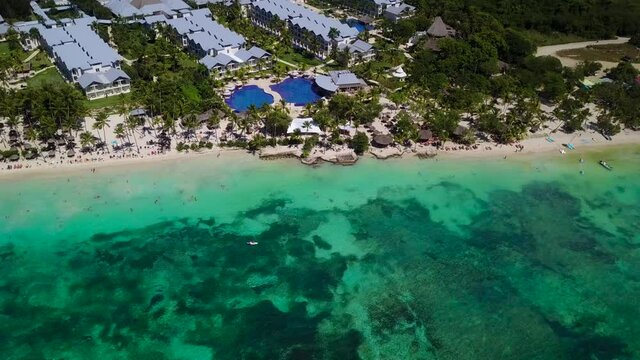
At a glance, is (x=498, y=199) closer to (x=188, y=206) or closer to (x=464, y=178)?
(x=464, y=178)

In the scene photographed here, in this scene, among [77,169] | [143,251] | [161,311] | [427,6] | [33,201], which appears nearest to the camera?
[161,311]

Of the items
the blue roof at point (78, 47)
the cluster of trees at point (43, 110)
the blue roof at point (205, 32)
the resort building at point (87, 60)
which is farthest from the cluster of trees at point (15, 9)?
the cluster of trees at point (43, 110)

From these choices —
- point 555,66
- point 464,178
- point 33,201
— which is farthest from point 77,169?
point 555,66

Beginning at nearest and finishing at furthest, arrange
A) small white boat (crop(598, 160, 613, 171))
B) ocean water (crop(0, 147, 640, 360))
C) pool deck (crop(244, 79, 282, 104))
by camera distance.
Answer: ocean water (crop(0, 147, 640, 360))
small white boat (crop(598, 160, 613, 171))
pool deck (crop(244, 79, 282, 104))

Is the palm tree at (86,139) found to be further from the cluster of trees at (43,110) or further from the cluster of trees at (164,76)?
the cluster of trees at (164,76)

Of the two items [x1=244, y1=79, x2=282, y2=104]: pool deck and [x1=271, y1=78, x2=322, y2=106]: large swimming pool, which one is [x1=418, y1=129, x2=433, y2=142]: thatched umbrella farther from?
[x1=244, y1=79, x2=282, y2=104]: pool deck

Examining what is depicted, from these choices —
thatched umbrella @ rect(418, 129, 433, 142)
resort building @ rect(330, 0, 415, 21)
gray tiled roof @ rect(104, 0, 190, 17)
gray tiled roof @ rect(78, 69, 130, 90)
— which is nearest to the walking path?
resort building @ rect(330, 0, 415, 21)
